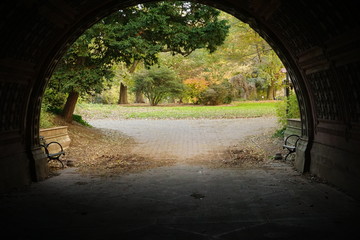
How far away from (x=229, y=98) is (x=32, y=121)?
3125 cm

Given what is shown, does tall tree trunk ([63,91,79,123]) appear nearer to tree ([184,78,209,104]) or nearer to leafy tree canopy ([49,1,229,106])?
leafy tree canopy ([49,1,229,106])

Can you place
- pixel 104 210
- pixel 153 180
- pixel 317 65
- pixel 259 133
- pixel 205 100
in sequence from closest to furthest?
pixel 104 210
pixel 317 65
pixel 153 180
pixel 259 133
pixel 205 100

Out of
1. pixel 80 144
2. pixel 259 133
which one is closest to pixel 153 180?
pixel 80 144

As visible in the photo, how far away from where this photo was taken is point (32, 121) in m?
7.64

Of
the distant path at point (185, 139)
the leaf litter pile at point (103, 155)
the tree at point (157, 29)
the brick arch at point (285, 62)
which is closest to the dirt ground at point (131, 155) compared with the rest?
the leaf litter pile at point (103, 155)

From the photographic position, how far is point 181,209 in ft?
17.1

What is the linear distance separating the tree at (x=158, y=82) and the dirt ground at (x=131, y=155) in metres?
21.8

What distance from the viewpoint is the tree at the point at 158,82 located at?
36375mm

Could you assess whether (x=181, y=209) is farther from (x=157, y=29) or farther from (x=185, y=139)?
(x=185, y=139)

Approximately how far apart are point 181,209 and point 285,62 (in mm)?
4550

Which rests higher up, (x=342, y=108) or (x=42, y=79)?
(x=42, y=79)

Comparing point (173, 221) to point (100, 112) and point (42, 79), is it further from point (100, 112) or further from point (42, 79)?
point (100, 112)

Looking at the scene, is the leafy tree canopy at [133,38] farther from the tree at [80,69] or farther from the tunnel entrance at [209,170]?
the tunnel entrance at [209,170]

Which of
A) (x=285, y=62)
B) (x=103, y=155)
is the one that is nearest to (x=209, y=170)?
(x=285, y=62)
